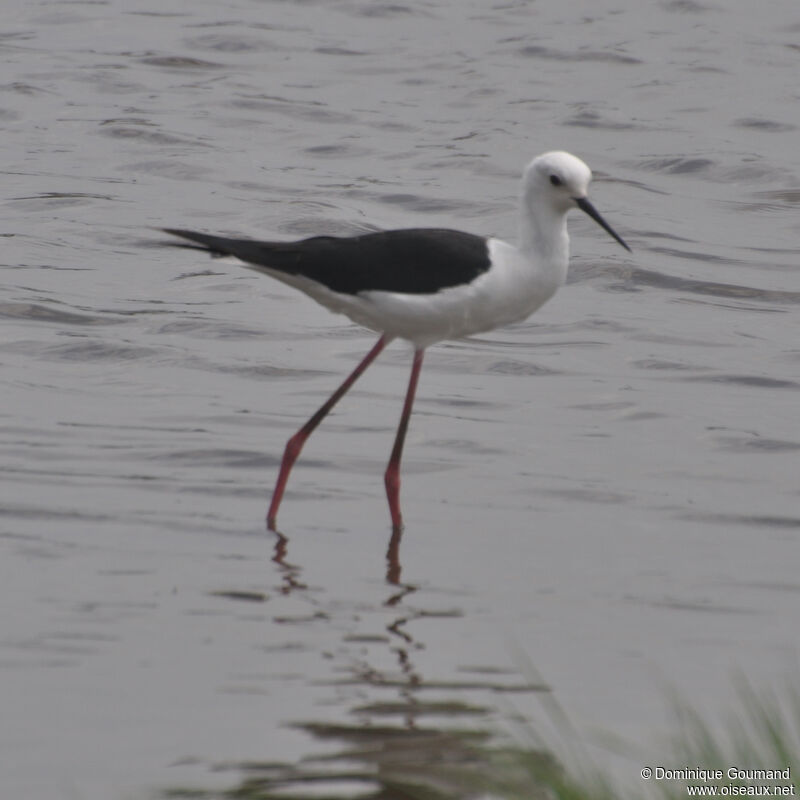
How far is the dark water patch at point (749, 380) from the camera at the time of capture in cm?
912

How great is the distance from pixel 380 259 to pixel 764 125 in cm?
1061

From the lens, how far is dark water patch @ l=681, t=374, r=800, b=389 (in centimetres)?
912

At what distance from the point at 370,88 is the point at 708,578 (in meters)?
12.6

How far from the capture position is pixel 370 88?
1792 cm

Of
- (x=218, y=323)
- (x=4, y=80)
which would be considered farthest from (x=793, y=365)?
(x=4, y=80)

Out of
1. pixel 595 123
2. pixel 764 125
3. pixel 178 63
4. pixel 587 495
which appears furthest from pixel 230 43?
pixel 587 495

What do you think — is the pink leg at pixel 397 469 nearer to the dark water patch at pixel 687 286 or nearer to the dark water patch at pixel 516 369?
the dark water patch at pixel 516 369

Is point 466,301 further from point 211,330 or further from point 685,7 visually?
point 685,7

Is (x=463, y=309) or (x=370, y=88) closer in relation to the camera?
(x=463, y=309)

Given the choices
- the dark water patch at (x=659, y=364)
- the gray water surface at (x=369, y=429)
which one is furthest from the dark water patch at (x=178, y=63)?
Answer: the dark water patch at (x=659, y=364)

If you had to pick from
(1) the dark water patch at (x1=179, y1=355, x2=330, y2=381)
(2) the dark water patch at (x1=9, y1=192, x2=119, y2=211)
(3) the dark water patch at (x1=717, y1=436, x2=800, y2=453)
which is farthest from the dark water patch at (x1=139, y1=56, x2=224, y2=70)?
(3) the dark water patch at (x1=717, y1=436, x2=800, y2=453)

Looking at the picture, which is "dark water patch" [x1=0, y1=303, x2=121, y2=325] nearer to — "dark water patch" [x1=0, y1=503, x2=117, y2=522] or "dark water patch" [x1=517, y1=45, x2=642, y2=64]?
"dark water patch" [x1=0, y1=503, x2=117, y2=522]

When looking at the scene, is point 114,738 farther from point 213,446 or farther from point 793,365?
point 793,365

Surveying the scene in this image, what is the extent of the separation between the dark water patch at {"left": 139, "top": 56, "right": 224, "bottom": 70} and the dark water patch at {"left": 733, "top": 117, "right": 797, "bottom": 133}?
6.03 metres
